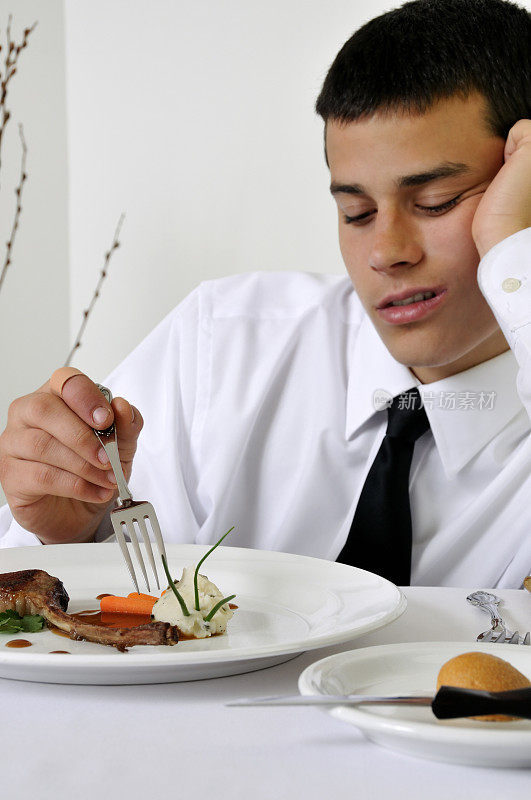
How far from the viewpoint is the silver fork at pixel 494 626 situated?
80 centimetres

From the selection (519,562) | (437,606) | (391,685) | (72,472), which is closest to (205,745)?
(391,685)

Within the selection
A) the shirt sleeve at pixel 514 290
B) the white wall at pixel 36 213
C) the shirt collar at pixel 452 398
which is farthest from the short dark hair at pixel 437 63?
the white wall at pixel 36 213

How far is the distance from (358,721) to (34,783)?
19 cm

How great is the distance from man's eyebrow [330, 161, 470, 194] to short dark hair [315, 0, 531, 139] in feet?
0.32

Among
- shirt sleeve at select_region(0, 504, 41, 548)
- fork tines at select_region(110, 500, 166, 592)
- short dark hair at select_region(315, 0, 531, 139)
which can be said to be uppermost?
short dark hair at select_region(315, 0, 531, 139)

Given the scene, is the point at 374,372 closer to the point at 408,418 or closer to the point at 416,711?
the point at 408,418

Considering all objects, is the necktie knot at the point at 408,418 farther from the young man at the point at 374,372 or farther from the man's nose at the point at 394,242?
the man's nose at the point at 394,242

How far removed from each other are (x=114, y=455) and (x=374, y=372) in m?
0.65

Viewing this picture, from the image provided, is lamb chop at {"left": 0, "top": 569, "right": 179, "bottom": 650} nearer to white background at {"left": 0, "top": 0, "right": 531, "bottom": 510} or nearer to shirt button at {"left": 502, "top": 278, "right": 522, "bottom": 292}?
shirt button at {"left": 502, "top": 278, "right": 522, "bottom": 292}

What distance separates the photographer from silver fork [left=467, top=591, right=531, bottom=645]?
0.80m

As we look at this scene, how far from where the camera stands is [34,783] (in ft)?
1.64

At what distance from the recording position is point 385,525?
1.31m

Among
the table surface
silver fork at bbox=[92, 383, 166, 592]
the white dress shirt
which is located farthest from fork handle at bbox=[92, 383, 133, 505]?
Result: the white dress shirt

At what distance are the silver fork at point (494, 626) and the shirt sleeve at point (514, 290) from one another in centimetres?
37
